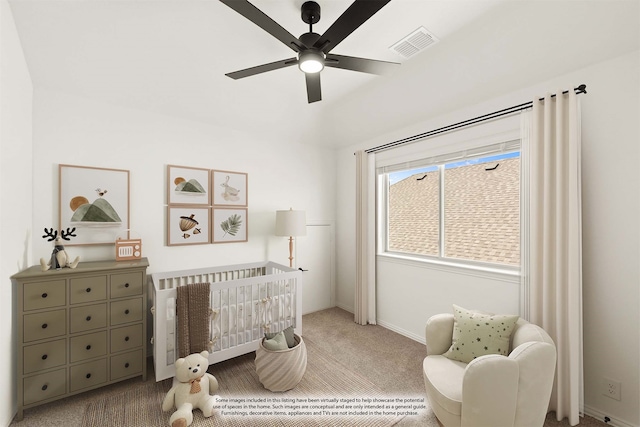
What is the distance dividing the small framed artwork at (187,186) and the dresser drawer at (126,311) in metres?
1.01

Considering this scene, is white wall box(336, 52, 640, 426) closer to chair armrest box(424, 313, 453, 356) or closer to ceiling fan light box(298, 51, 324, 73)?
chair armrest box(424, 313, 453, 356)

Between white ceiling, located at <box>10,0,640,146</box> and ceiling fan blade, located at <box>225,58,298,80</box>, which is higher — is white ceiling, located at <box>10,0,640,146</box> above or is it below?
above

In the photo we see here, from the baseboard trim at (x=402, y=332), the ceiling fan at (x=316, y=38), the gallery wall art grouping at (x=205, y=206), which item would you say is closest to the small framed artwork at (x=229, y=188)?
the gallery wall art grouping at (x=205, y=206)

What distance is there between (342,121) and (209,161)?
5.57 ft

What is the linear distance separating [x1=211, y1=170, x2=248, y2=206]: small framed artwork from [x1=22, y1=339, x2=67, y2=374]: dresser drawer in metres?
1.68

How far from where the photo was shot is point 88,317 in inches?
81.6

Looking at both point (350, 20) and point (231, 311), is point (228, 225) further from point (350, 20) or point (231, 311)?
point (350, 20)

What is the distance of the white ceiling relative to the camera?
1.77 m

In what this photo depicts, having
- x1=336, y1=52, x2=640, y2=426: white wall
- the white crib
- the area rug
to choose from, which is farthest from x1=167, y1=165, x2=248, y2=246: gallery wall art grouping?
x1=336, y1=52, x2=640, y2=426: white wall

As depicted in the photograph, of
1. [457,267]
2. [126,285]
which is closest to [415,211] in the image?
[457,267]

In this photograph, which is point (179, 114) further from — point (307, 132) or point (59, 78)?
point (307, 132)

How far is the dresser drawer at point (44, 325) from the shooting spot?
1875mm

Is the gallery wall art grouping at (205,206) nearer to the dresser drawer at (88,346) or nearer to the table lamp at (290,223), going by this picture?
Answer: the table lamp at (290,223)

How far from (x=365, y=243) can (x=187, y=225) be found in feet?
6.81
